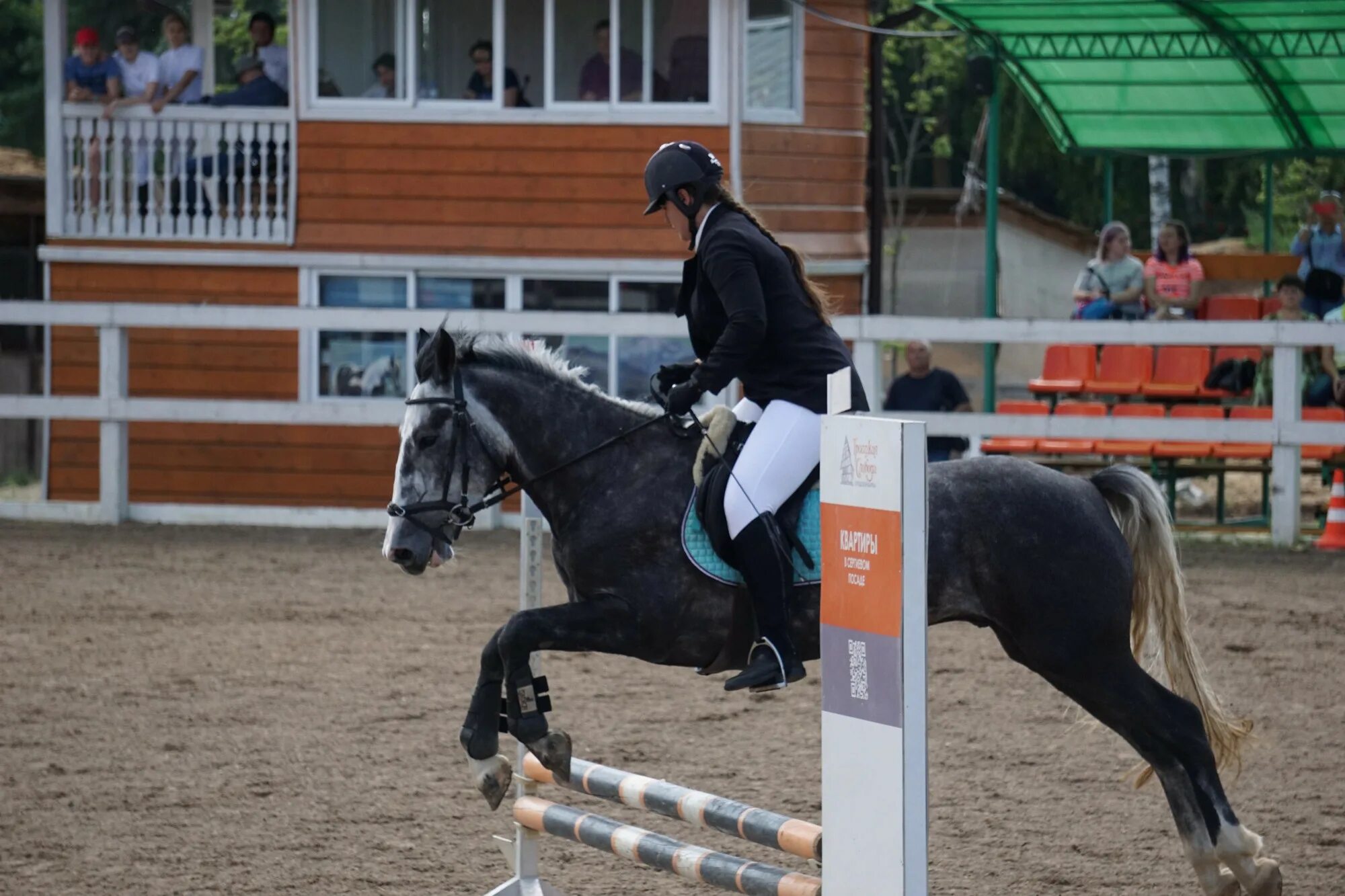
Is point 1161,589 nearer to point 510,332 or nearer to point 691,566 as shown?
point 691,566

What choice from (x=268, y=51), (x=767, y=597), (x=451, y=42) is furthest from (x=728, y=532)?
(x=268, y=51)

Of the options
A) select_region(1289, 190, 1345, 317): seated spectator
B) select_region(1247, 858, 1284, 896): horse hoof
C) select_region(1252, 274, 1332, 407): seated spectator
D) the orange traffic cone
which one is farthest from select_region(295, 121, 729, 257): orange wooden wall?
select_region(1247, 858, 1284, 896): horse hoof

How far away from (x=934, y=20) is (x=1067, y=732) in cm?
2787

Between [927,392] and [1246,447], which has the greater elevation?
[927,392]

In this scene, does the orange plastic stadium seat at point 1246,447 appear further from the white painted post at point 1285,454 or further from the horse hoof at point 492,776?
the horse hoof at point 492,776

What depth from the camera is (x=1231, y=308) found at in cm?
1430

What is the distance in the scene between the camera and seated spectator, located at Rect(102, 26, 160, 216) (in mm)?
15086

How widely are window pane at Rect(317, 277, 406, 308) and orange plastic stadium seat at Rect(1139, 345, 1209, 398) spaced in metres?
6.65

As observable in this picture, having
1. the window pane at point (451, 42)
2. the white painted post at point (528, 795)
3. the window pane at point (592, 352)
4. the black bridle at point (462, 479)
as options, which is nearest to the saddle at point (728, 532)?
the black bridle at point (462, 479)

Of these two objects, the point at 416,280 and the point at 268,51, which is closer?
the point at 416,280

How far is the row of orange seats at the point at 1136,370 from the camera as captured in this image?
42.6ft

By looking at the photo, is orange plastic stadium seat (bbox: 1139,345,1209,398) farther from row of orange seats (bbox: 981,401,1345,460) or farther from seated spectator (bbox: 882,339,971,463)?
seated spectator (bbox: 882,339,971,463)

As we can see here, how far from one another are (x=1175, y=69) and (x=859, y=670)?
13.0m

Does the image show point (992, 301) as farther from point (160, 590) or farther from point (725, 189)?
point (725, 189)
